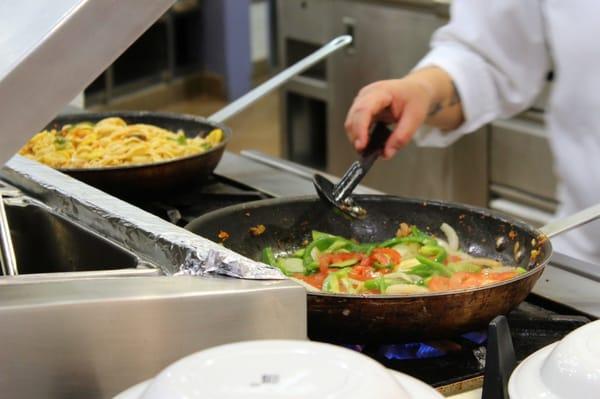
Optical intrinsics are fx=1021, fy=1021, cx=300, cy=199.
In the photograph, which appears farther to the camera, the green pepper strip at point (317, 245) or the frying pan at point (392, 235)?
the green pepper strip at point (317, 245)

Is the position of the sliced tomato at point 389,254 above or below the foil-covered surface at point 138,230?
below

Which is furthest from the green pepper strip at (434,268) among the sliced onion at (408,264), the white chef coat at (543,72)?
the white chef coat at (543,72)

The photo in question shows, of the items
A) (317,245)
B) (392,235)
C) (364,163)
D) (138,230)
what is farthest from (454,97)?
(138,230)

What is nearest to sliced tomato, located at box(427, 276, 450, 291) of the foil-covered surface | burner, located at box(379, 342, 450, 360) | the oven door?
burner, located at box(379, 342, 450, 360)

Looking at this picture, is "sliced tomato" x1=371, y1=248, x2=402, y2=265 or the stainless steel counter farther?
"sliced tomato" x1=371, y1=248, x2=402, y2=265

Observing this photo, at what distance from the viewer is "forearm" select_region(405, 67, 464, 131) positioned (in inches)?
73.5

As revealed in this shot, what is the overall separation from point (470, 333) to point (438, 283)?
0.38ft

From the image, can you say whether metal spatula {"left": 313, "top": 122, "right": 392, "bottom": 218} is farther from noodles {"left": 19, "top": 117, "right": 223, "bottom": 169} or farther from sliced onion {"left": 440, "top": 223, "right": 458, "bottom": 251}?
noodles {"left": 19, "top": 117, "right": 223, "bottom": 169}

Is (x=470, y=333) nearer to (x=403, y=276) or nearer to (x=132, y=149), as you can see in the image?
(x=403, y=276)

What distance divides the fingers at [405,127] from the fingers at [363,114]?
0.04m

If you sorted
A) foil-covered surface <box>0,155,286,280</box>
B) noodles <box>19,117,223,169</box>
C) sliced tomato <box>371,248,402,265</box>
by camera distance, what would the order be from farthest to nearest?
noodles <box>19,117,223,169</box>, sliced tomato <box>371,248,402,265</box>, foil-covered surface <box>0,155,286,280</box>

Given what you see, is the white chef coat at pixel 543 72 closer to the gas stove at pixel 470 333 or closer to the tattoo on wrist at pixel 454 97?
the tattoo on wrist at pixel 454 97

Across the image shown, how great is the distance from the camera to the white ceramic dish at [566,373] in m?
0.80

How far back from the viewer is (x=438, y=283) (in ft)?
4.00
